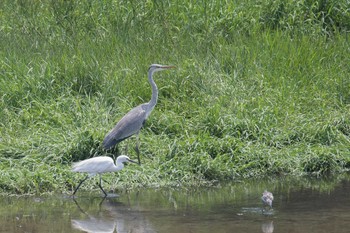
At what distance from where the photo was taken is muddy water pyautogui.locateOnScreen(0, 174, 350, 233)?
720cm

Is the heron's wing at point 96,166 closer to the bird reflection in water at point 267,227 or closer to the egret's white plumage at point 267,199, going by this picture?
the egret's white plumage at point 267,199

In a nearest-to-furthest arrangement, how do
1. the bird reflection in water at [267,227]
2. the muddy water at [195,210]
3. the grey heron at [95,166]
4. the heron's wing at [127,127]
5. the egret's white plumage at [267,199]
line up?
the bird reflection in water at [267,227], the muddy water at [195,210], the egret's white plumage at [267,199], the grey heron at [95,166], the heron's wing at [127,127]

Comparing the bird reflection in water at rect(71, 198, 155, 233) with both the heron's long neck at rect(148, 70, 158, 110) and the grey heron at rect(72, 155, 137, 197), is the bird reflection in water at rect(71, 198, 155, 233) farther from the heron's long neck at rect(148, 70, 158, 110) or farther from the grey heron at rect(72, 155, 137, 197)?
the heron's long neck at rect(148, 70, 158, 110)

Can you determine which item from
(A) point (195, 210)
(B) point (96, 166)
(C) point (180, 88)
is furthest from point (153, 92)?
(A) point (195, 210)

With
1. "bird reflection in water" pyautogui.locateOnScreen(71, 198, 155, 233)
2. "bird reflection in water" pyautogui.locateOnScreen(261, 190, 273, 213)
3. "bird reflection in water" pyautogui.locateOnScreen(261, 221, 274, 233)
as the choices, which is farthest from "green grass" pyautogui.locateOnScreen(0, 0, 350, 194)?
"bird reflection in water" pyautogui.locateOnScreen(261, 221, 274, 233)

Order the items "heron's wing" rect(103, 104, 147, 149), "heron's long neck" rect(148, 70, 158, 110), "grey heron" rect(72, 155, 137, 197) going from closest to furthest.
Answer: "grey heron" rect(72, 155, 137, 197)
"heron's wing" rect(103, 104, 147, 149)
"heron's long neck" rect(148, 70, 158, 110)

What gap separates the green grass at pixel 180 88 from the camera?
916 cm

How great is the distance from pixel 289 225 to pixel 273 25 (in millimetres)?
6289

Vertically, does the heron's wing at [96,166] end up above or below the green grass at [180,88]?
below

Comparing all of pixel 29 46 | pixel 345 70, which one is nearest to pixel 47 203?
pixel 29 46

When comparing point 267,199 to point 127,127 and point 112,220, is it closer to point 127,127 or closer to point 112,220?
point 112,220

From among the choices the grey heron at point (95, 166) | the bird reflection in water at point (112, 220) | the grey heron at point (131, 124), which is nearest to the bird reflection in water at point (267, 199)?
the bird reflection in water at point (112, 220)

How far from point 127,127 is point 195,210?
1853 millimetres

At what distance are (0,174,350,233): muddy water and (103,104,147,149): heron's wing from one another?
29.5 inches
